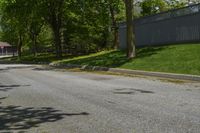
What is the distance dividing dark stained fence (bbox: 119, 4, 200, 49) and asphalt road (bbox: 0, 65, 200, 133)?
38.8ft

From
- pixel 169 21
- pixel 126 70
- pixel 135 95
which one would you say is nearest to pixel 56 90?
pixel 135 95

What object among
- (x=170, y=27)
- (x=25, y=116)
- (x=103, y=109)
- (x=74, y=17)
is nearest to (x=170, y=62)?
(x=170, y=27)

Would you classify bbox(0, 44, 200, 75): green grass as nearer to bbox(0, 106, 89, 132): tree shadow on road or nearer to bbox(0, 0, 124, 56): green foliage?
bbox(0, 106, 89, 132): tree shadow on road

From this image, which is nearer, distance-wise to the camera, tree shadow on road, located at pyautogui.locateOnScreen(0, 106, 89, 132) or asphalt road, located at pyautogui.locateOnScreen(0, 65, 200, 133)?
asphalt road, located at pyautogui.locateOnScreen(0, 65, 200, 133)

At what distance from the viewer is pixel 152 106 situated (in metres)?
10.8

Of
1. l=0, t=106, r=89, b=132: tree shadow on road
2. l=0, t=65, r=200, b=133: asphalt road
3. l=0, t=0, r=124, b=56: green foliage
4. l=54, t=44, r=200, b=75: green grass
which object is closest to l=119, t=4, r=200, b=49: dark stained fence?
l=54, t=44, r=200, b=75: green grass

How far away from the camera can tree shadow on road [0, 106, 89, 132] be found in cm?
880

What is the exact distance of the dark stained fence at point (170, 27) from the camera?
88.2ft

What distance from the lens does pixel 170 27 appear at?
2958 cm

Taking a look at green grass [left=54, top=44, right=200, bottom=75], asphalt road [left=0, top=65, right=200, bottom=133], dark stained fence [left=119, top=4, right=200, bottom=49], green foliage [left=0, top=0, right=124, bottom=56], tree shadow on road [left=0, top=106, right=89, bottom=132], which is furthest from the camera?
green foliage [left=0, top=0, right=124, bottom=56]

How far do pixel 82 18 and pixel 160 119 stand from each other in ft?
134

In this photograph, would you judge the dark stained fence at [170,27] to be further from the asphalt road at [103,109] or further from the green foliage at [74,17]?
the asphalt road at [103,109]

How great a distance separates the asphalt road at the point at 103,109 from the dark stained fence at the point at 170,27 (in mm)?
11815

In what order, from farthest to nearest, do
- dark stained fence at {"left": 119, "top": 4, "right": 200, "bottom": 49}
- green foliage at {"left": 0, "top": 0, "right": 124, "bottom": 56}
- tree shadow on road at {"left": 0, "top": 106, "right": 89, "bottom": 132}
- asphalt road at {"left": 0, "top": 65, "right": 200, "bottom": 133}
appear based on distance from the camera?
green foliage at {"left": 0, "top": 0, "right": 124, "bottom": 56} → dark stained fence at {"left": 119, "top": 4, "right": 200, "bottom": 49} → tree shadow on road at {"left": 0, "top": 106, "right": 89, "bottom": 132} → asphalt road at {"left": 0, "top": 65, "right": 200, "bottom": 133}
